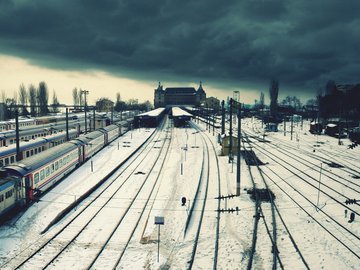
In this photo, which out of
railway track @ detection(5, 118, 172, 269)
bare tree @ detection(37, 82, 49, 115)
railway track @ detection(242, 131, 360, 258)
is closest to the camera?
railway track @ detection(5, 118, 172, 269)

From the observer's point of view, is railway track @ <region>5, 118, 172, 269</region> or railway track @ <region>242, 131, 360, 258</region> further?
railway track @ <region>242, 131, 360, 258</region>

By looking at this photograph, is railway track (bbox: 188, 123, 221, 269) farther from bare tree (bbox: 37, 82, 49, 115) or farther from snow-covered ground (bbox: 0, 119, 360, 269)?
bare tree (bbox: 37, 82, 49, 115)

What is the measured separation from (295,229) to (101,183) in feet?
60.0

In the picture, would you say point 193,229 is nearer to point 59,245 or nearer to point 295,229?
point 295,229

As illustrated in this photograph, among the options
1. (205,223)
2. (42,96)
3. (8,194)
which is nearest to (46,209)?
(8,194)

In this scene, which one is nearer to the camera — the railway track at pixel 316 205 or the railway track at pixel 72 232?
the railway track at pixel 72 232

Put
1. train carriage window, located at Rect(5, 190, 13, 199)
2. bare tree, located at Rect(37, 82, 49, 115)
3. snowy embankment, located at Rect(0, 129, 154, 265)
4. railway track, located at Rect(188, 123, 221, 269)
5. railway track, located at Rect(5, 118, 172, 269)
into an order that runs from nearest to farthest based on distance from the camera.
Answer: railway track, located at Rect(5, 118, 172, 269), railway track, located at Rect(188, 123, 221, 269), snowy embankment, located at Rect(0, 129, 154, 265), train carriage window, located at Rect(5, 190, 13, 199), bare tree, located at Rect(37, 82, 49, 115)

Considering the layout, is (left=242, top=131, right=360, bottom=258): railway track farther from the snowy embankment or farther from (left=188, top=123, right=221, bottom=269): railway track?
the snowy embankment

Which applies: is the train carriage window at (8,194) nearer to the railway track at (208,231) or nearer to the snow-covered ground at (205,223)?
the snow-covered ground at (205,223)

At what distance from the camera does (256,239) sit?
57.1 ft

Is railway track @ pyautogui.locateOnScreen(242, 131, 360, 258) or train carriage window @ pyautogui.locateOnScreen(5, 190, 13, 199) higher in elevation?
train carriage window @ pyautogui.locateOnScreen(5, 190, 13, 199)

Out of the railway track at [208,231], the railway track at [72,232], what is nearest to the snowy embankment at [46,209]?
the railway track at [72,232]

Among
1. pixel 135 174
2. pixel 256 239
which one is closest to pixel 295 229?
pixel 256 239

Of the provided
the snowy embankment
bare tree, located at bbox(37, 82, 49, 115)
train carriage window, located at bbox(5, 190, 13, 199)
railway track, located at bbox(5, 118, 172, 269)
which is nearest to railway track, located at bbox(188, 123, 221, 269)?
railway track, located at bbox(5, 118, 172, 269)
